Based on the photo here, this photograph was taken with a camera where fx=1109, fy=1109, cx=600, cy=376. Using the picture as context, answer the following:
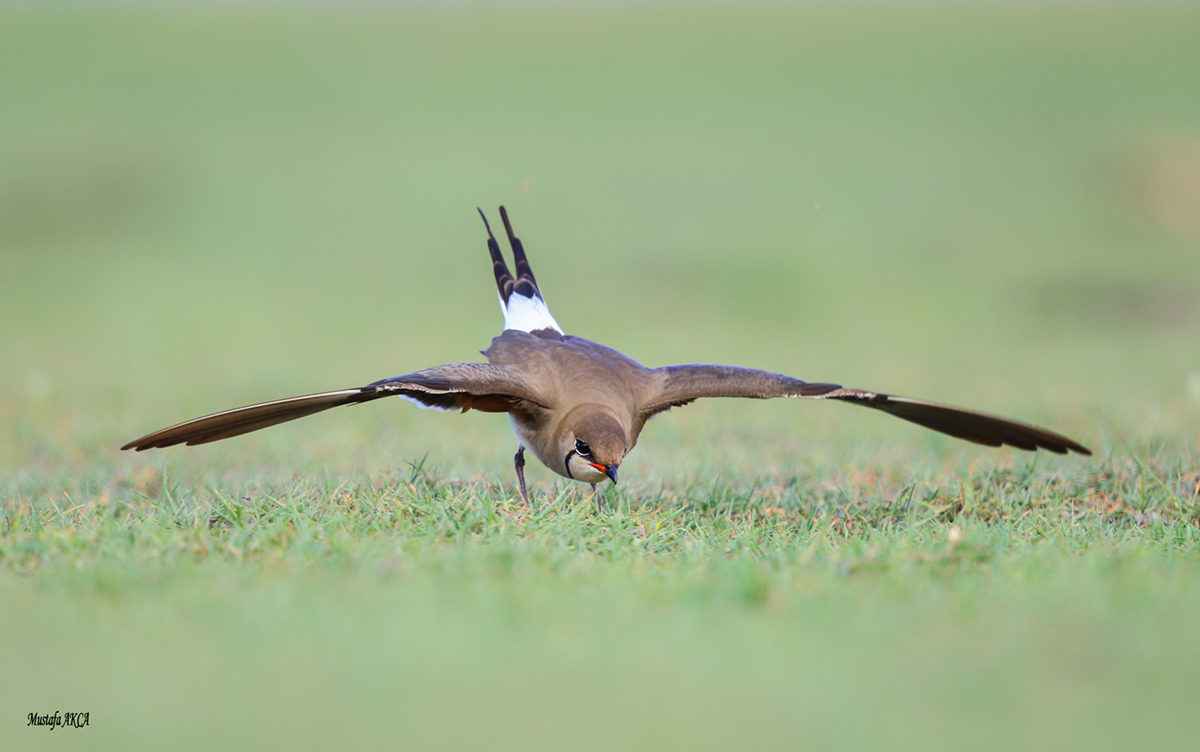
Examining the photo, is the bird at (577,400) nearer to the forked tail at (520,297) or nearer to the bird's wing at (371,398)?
the bird's wing at (371,398)

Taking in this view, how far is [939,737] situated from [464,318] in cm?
1101

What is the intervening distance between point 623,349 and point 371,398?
720 centimetres

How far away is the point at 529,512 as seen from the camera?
15.6 feet

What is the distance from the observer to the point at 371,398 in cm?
492

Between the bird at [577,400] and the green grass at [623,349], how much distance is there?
0.99 feet

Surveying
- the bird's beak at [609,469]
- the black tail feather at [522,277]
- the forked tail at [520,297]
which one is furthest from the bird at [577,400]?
the black tail feather at [522,277]

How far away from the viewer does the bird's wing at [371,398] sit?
15.9 feet

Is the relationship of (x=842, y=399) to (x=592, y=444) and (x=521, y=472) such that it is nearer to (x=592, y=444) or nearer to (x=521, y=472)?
(x=592, y=444)

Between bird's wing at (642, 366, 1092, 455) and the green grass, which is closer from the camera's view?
the green grass

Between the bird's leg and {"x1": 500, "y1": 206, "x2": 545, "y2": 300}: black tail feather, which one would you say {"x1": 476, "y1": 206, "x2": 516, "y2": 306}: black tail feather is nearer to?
{"x1": 500, "y1": 206, "x2": 545, "y2": 300}: black tail feather

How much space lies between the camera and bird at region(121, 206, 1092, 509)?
4973 millimetres

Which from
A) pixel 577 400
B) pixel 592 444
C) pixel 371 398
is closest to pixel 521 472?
pixel 577 400

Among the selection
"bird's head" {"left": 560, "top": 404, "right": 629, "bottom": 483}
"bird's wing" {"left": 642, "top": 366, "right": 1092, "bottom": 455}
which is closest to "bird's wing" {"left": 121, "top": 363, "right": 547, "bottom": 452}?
"bird's head" {"left": 560, "top": 404, "right": 629, "bottom": 483}

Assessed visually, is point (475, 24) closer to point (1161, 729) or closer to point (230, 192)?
point (230, 192)
